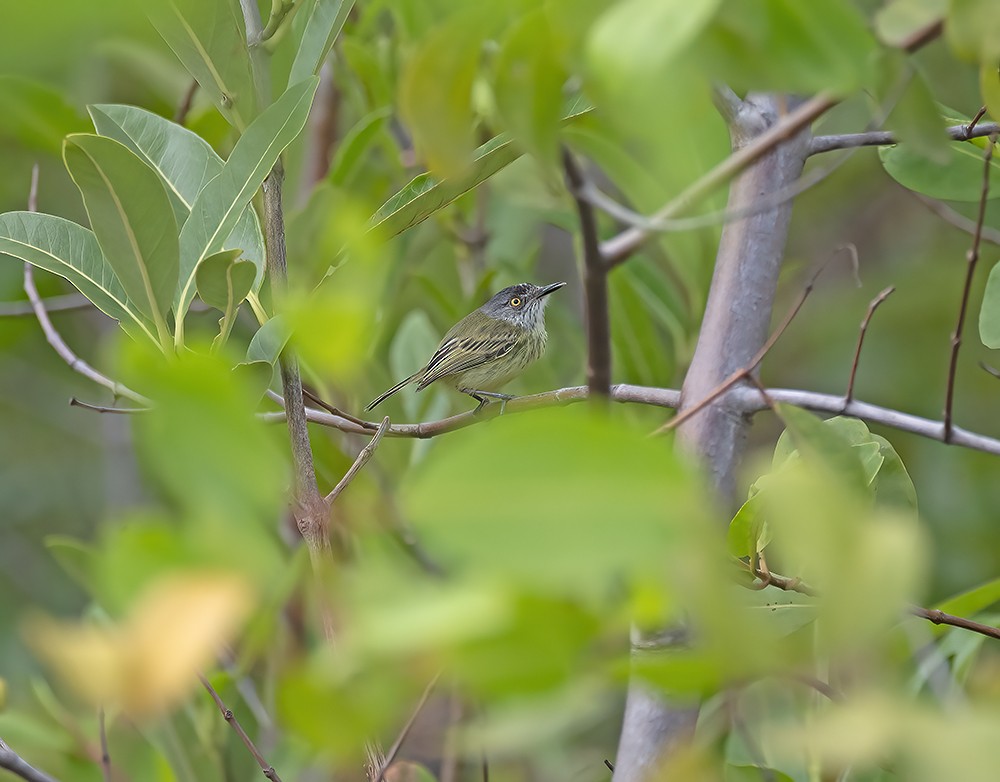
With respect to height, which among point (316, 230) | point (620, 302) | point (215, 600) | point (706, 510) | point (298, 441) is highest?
point (215, 600)

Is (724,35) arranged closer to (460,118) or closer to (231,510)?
(460,118)

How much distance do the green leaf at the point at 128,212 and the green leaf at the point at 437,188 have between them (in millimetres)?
254

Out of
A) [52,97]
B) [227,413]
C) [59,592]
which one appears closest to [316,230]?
[52,97]

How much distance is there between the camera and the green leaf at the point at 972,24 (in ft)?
2.41

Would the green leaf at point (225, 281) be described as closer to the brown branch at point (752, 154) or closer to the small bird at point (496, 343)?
the brown branch at point (752, 154)

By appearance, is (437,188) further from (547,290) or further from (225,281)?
(547,290)

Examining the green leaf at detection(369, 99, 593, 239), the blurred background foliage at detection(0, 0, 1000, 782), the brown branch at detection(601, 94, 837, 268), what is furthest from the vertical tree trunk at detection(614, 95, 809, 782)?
the brown branch at detection(601, 94, 837, 268)

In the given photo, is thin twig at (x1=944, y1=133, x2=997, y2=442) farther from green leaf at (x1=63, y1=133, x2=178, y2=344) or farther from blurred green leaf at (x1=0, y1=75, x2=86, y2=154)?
blurred green leaf at (x1=0, y1=75, x2=86, y2=154)

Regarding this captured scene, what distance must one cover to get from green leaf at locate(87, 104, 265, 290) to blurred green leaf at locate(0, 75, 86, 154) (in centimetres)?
82

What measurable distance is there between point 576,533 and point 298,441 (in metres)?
0.76

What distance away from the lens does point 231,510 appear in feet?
1.82

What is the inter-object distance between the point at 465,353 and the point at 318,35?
204 cm

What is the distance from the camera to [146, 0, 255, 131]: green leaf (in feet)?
4.31

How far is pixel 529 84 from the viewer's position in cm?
75
